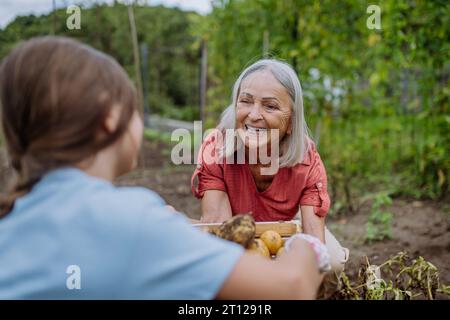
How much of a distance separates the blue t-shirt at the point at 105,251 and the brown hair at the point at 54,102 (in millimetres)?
100

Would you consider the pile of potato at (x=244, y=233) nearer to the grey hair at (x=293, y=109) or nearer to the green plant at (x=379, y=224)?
the grey hair at (x=293, y=109)

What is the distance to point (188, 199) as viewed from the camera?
5.61 metres

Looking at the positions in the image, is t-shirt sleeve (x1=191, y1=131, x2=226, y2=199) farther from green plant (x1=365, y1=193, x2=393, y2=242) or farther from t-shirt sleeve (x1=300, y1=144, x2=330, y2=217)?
green plant (x1=365, y1=193, x2=393, y2=242)

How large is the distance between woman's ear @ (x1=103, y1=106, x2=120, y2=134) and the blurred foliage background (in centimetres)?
216

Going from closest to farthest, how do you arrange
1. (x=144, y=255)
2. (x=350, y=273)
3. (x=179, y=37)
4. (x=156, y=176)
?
(x=144, y=255) → (x=350, y=273) → (x=156, y=176) → (x=179, y=37)

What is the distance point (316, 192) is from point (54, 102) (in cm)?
147

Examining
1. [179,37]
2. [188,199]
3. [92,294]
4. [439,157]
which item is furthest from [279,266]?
[179,37]

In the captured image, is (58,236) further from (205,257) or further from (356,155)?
(356,155)

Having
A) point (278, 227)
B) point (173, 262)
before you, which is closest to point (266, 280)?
point (173, 262)

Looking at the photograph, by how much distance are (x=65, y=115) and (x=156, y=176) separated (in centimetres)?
555

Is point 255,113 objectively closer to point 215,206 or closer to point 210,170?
point 210,170

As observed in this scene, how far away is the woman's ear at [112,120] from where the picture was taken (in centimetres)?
123

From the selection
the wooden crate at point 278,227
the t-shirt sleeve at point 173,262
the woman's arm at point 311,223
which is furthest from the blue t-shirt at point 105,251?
the woman's arm at point 311,223

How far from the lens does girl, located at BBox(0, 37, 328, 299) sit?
112 centimetres
